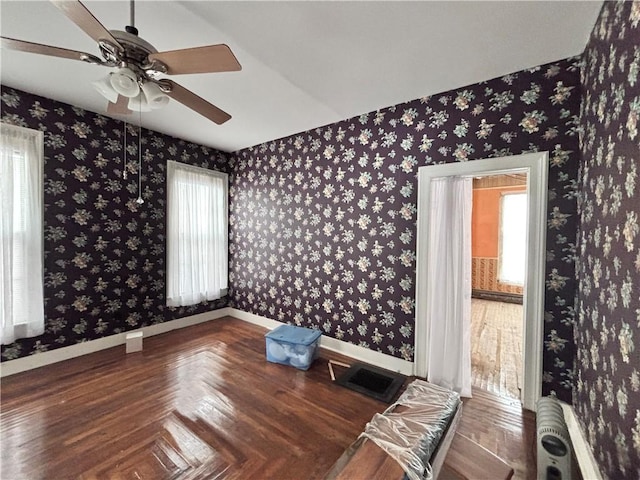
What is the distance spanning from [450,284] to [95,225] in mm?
3856

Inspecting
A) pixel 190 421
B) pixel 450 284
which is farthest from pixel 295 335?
pixel 450 284

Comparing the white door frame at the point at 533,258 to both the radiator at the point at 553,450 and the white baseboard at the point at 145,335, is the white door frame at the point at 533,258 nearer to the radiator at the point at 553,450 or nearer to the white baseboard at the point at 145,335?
the radiator at the point at 553,450

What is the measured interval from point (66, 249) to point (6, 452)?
186 cm

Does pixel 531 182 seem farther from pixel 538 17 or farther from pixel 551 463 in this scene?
pixel 551 463

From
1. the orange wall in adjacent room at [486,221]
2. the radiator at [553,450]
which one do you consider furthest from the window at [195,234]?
the orange wall in adjacent room at [486,221]

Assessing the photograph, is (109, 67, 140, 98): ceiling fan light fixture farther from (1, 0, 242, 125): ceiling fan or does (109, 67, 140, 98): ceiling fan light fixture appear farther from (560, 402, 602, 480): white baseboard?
(560, 402, 602, 480): white baseboard

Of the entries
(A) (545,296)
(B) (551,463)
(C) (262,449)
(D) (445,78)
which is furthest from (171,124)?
(B) (551,463)

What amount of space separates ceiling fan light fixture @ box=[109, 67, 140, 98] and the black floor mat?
2.65 m

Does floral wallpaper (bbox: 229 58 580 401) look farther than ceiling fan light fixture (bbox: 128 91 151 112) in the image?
Yes

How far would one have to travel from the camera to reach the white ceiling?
149 centimetres

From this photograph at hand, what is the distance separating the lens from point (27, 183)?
8.15ft

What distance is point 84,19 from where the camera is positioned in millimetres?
1047

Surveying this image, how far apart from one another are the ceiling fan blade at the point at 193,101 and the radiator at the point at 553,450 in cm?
260

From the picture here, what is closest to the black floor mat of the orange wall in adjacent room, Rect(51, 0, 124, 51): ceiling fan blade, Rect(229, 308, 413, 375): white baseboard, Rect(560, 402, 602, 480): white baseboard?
Rect(229, 308, 413, 375): white baseboard
